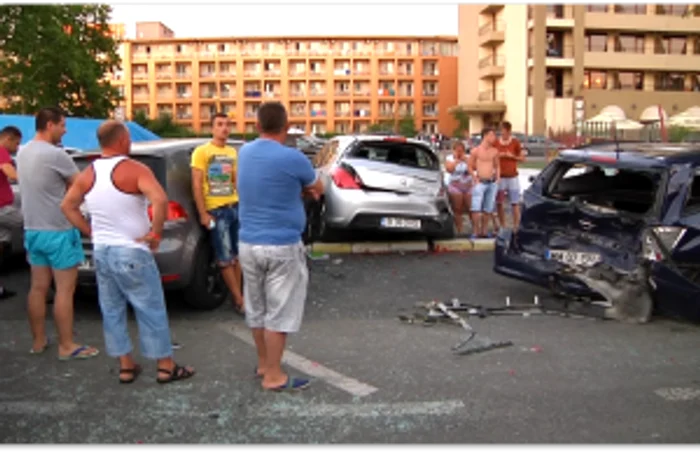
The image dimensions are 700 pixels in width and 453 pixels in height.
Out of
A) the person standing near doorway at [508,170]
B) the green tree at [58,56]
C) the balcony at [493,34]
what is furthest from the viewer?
the balcony at [493,34]

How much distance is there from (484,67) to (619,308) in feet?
196

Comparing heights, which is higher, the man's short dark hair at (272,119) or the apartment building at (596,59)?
the apartment building at (596,59)

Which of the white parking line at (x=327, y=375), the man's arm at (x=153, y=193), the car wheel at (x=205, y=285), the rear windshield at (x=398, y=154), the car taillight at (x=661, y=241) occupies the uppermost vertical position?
the rear windshield at (x=398, y=154)

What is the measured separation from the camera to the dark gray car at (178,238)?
19.5ft

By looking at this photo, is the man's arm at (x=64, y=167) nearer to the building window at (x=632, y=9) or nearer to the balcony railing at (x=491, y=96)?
the building window at (x=632, y=9)

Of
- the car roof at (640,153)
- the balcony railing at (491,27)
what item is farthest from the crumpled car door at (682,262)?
the balcony railing at (491,27)

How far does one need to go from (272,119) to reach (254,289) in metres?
1.07

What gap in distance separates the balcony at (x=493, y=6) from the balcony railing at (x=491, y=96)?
6.98 metres

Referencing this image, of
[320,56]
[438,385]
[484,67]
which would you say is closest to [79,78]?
[438,385]

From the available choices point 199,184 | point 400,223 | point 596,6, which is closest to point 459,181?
point 400,223

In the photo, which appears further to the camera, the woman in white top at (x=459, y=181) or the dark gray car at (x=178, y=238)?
the woman in white top at (x=459, y=181)

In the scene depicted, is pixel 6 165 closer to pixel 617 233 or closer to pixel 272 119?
pixel 272 119

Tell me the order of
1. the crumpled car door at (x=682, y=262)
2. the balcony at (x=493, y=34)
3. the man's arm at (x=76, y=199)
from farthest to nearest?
1. the balcony at (x=493, y=34)
2. the crumpled car door at (x=682, y=262)
3. the man's arm at (x=76, y=199)

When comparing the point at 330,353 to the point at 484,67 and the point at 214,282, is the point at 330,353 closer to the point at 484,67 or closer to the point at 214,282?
the point at 214,282
